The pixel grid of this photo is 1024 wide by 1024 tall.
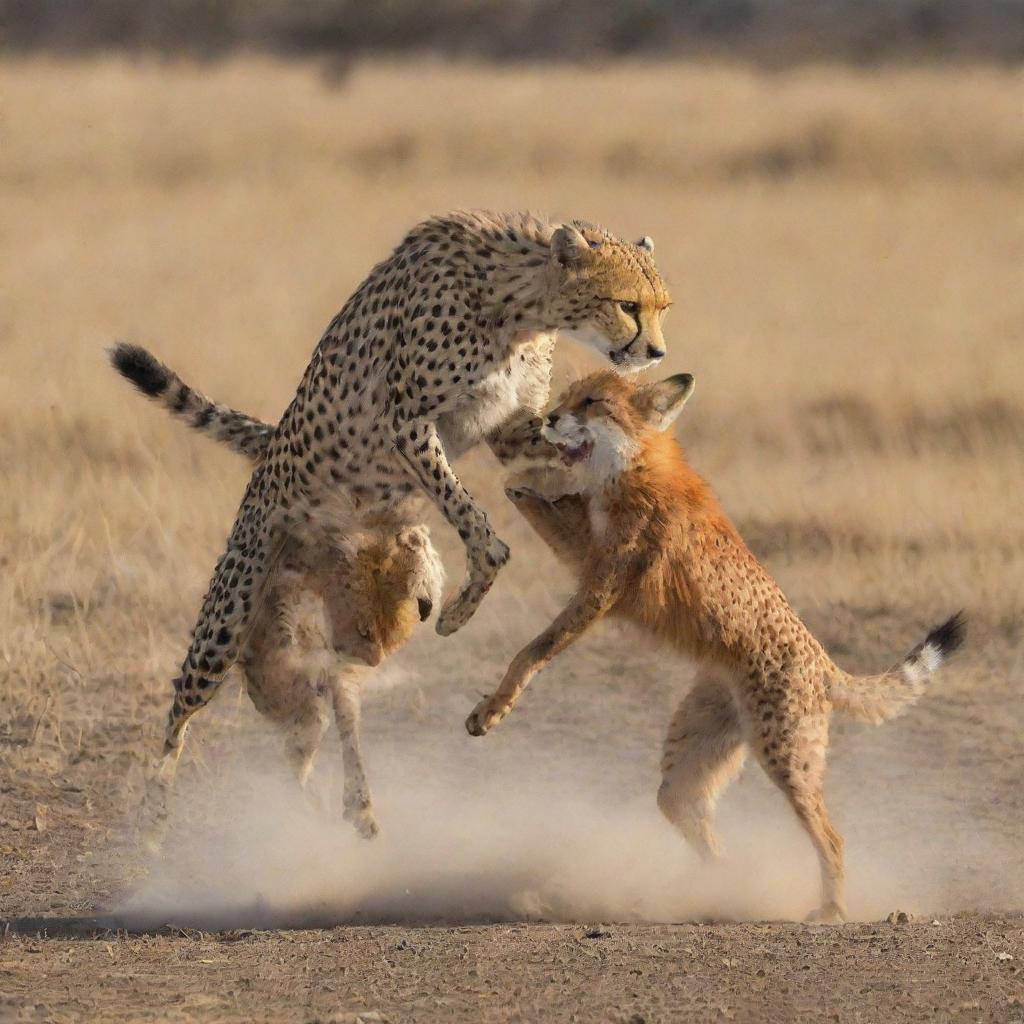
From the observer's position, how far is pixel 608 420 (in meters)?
6.27

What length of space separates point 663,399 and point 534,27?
67.4 ft

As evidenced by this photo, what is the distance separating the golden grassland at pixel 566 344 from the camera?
8.82 meters

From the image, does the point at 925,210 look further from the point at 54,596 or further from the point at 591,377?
the point at 591,377

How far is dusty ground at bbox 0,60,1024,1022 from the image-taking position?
5344mm

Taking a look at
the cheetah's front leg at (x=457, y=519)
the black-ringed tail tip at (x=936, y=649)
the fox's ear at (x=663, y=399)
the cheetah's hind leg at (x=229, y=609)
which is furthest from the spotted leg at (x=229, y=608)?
the black-ringed tail tip at (x=936, y=649)

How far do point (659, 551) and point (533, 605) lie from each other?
111 inches

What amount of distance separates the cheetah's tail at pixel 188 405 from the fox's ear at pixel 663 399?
4.36ft

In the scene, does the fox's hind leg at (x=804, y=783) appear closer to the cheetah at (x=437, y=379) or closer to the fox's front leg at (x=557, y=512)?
the fox's front leg at (x=557, y=512)

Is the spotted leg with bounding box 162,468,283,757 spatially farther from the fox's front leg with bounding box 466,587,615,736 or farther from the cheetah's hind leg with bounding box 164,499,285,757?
the fox's front leg with bounding box 466,587,615,736

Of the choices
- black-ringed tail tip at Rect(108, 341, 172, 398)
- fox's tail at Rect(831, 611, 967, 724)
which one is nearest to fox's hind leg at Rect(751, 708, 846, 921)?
fox's tail at Rect(831, 611, 967, 724)

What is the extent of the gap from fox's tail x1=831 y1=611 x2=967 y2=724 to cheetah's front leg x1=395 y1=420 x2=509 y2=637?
1.16m

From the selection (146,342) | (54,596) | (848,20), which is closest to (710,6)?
(848,20)

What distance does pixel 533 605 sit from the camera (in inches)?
354

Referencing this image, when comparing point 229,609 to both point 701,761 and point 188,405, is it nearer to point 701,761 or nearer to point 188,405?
point 188,405
